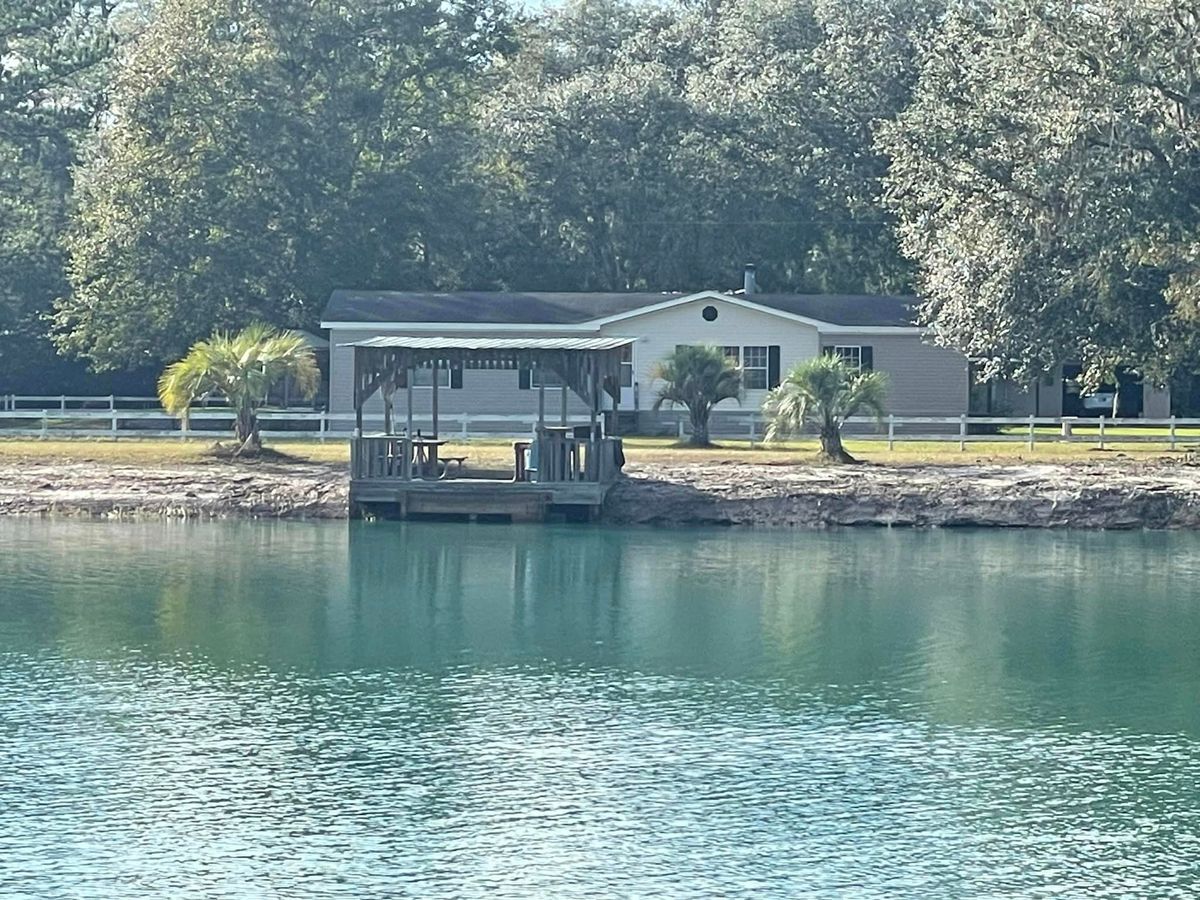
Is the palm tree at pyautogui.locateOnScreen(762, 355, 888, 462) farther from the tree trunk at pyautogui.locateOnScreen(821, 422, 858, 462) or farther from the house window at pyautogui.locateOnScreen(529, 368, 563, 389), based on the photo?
the house window at pyautogui.locateOnScreen(529, 368, 563, 389)

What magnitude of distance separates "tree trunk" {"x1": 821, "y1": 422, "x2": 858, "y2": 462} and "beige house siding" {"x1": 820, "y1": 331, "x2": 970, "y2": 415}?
1050 cm

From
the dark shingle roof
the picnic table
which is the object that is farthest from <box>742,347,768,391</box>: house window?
the picnic table

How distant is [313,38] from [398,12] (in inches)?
106

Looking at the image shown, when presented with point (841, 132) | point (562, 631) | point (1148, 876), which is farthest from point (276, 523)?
point (841, 132)

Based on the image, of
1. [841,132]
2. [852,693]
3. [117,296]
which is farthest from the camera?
[841,132]

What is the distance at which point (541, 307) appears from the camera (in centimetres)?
5544

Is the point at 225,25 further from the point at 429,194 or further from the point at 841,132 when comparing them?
the point at 841,132

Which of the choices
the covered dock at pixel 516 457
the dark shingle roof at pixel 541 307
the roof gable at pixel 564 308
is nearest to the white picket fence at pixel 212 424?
the roof gable at pixel 564 308

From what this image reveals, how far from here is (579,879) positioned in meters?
17.0

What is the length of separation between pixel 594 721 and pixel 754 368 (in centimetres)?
3130

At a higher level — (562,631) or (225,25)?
(225,25)

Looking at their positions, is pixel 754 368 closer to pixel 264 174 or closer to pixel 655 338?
pixel 655 338

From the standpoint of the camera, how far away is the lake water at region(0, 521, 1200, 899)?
1750cm

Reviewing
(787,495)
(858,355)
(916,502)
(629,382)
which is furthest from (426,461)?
(858,355)
